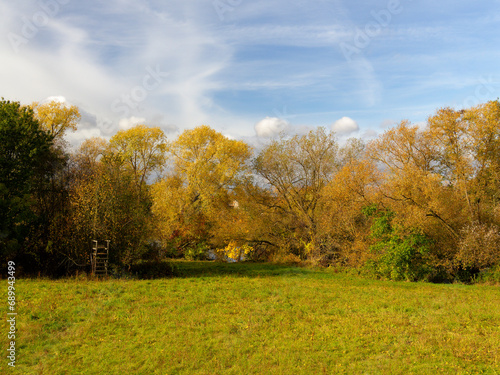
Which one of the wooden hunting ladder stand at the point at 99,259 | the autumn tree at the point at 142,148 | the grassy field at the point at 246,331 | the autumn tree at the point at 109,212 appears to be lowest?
the grassy field at the point at 246,331

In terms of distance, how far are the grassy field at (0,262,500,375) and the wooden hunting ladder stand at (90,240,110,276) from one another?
2757mm

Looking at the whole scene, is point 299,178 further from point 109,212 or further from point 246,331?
point 246,331

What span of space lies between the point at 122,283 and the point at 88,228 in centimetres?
407

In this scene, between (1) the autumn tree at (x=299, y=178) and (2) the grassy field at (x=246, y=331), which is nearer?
(2) the grassy field at (x=246, y=331)

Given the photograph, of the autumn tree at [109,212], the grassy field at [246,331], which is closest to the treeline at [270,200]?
the autumn tree at [109,212]

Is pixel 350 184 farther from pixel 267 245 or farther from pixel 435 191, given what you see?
pixel 267 245

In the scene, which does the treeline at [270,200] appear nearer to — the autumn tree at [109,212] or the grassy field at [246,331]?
the autumn tree at [109,212]

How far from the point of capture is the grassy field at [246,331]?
8.99 metres

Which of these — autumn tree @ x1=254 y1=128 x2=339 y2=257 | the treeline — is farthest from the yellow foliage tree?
autumn tree @ x1=254 y1=128 x2=339 y2=257

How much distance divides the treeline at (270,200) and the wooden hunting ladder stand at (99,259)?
1.51 ft

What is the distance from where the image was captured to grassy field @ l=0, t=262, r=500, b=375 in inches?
354

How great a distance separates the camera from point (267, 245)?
35812mm

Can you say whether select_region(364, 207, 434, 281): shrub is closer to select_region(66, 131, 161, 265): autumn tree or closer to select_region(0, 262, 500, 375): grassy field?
select_region(0, 262, 500, 375): grassy field

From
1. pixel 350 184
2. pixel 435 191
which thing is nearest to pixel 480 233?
pixel 435 191
